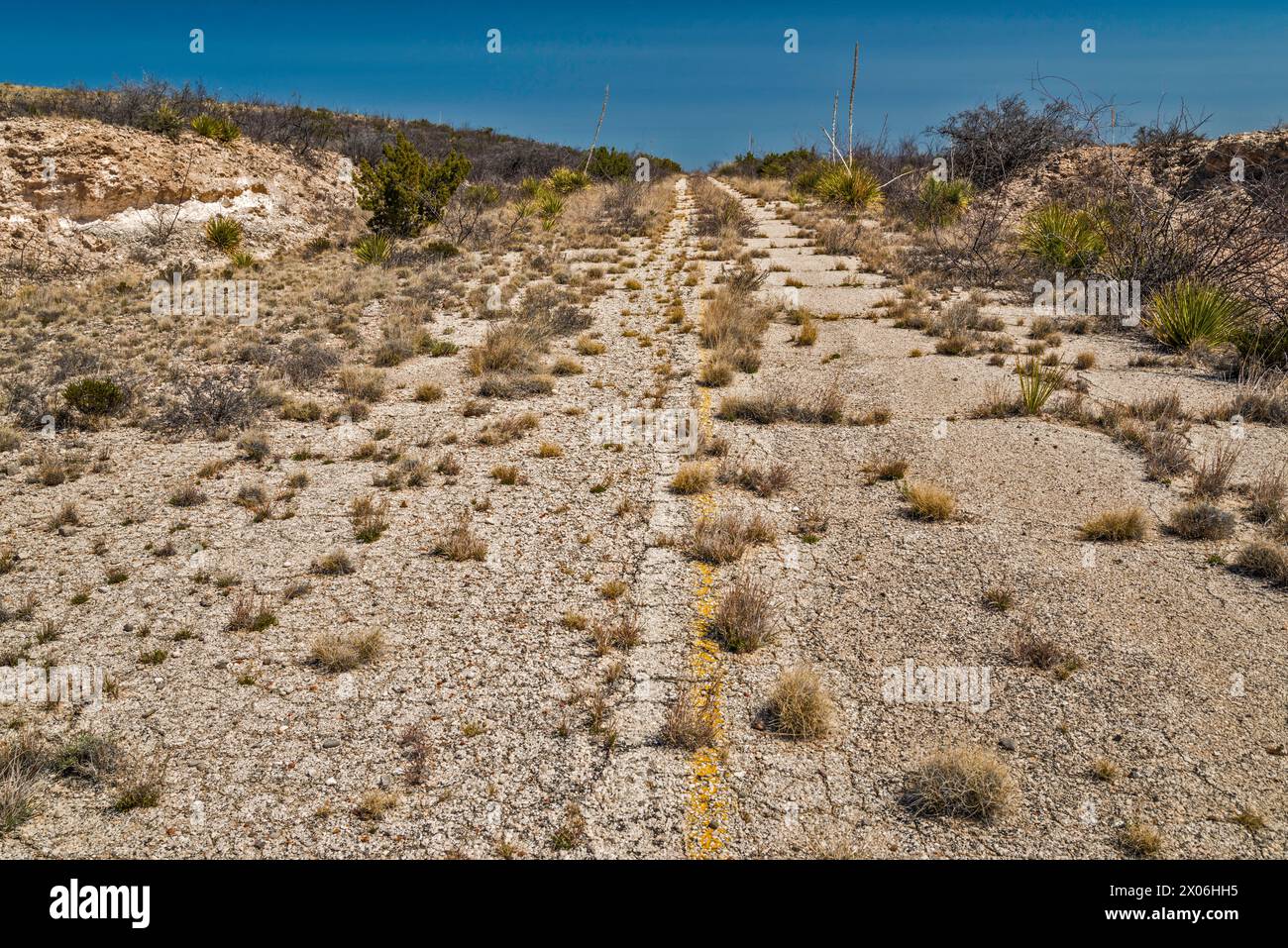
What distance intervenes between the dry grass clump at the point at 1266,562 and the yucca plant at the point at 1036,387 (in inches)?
133

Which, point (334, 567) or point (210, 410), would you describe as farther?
point (210, 410)

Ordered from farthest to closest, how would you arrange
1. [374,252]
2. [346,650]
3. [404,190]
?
[404,190]
[374,252]
[346,650]

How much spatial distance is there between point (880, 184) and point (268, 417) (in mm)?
22771

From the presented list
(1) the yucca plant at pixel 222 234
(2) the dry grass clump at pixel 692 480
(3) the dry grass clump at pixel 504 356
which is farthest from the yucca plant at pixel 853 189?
(2) the dry grass clump at pixel 692 480

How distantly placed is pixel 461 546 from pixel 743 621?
2548 mm

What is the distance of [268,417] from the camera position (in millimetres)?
9500

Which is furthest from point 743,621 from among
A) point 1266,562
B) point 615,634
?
point 1266,562

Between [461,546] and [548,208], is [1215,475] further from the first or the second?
[548,208]

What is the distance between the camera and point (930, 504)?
21.8 feet

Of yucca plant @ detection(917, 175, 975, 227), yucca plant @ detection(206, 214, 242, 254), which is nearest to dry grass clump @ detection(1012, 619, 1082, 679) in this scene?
yucca plant @ detection(917, 175, 975, 227)

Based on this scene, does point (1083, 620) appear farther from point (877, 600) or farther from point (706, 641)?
point (706, 641)

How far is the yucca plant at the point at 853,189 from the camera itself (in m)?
24.4
